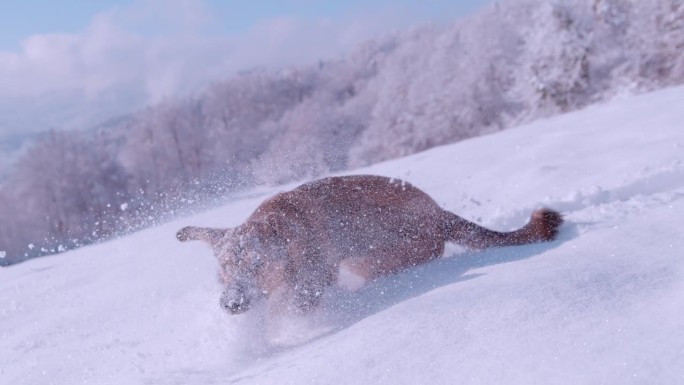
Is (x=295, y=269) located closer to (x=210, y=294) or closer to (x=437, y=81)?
(x=210, y=294)

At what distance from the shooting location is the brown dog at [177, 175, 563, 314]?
13.8ft

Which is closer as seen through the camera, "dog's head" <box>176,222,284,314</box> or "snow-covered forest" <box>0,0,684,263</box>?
"dog's head" <box>176,222,284,314</box>

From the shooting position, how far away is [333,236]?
15.6 ft

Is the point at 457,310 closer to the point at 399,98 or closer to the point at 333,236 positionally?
the point at 333,236

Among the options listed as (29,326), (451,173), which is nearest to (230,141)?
(451,173)

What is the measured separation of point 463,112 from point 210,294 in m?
31.8

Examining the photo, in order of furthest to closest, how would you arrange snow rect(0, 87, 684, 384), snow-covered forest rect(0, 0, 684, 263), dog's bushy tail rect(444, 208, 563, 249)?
snow-covered forest rect(0, 0, 684, 263) < dog's bushy tail rect(444, 208, 563, 249) < snow rect(0, 87, 684, 384)

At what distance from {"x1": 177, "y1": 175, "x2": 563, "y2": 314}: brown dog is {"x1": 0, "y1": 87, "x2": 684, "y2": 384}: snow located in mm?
172

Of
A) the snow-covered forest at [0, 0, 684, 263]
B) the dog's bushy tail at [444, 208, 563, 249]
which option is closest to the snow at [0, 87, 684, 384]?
the dog's bushy tail at [444, 208, 563, 249]

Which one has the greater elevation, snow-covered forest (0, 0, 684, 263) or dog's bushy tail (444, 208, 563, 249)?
snow-covered forest (0, 0, 684, 263)

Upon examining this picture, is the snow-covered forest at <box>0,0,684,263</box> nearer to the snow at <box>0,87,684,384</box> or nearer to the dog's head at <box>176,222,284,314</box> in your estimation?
the snow at <box>0,87,684,384</box>

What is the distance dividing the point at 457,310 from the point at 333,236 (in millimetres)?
1639

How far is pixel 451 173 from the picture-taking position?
8.94 m

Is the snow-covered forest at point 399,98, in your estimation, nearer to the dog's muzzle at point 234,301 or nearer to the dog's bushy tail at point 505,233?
the dog's bushy tail at point 505,233
